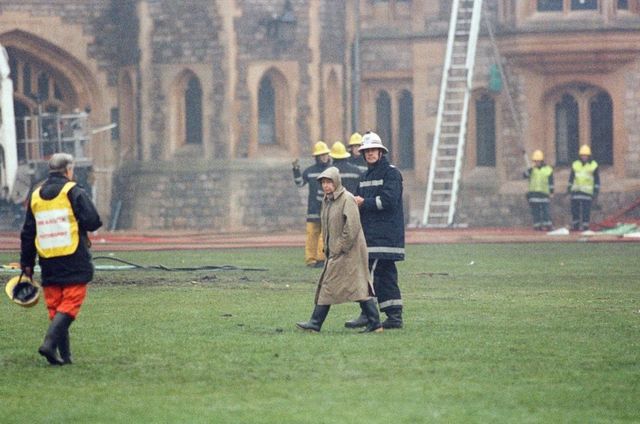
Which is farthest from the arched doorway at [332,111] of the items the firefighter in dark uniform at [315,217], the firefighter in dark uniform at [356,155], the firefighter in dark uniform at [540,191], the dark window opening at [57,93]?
the firefighter in dark uniform at [315,217]

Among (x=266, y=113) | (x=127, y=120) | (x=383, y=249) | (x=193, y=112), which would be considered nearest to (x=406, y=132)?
(x=266, y=113)

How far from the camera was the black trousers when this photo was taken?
13664mm

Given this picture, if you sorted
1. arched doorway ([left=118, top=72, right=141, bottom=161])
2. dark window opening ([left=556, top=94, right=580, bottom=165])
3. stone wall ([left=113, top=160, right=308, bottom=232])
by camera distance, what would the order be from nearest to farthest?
stone wall ([left=113, top=160, right=308, bottom=232]) → dark window opening ([left=556, top=94, right=580, bottom=165]) → arched doorway ([left=118, top=72, right=141, bottom=161])

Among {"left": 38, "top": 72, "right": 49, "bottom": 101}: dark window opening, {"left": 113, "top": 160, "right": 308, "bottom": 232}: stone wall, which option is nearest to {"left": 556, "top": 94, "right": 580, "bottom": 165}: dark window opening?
{"left": 113, "top": 160, "right": 308, "bottom": 232}: stone wall

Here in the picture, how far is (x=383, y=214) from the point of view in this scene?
45.6 ft

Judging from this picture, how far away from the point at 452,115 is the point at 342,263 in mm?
21703

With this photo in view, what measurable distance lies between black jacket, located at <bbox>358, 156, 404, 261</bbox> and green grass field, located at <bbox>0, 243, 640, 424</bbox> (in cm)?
68

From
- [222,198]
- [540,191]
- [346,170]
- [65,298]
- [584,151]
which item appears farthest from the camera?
[222,198]

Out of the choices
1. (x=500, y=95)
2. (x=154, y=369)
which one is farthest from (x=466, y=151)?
(x=154, y=369)

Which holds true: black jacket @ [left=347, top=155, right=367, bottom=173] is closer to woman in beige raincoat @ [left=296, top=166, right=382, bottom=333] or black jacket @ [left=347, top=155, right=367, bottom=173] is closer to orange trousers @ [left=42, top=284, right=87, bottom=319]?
woman in beige raincoat @ [left=296, top=166, right=382, bottom=333]

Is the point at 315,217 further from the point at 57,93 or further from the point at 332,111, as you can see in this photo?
the point at 57,93

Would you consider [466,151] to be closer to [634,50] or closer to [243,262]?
[634,50]

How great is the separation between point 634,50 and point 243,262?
45.9 feet

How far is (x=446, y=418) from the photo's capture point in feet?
30.0
